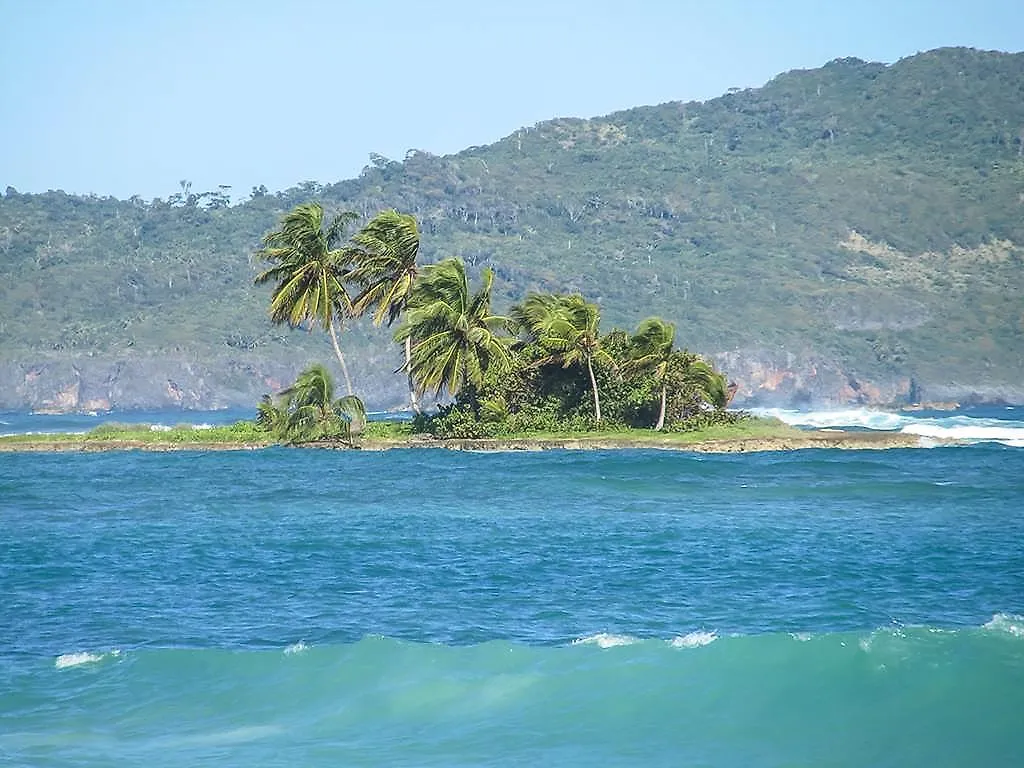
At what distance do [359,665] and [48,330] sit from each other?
5937 inches

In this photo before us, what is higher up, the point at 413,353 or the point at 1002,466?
the point at 413,353

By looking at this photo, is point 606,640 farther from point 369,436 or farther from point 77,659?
point 369,436

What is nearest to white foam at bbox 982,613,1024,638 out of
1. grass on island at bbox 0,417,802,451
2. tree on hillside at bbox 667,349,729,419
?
grass on island at bbox 0,417,802,451

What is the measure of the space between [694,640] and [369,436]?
33908 mm

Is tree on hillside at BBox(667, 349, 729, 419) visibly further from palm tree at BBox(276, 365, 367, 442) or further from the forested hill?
the forested hill

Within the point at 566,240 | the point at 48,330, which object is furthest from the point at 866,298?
the point at 48,330

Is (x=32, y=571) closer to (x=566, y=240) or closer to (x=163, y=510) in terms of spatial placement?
(x=163, y=510)

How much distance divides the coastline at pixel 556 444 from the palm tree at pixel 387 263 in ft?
17.1

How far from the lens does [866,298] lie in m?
159

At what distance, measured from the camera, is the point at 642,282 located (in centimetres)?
16775

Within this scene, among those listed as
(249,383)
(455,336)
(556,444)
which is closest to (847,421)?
(556,444)

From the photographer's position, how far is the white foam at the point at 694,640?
691 inches

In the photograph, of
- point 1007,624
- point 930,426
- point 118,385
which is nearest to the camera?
point 1007,624

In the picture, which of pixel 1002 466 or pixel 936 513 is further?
pixel 1002 466
